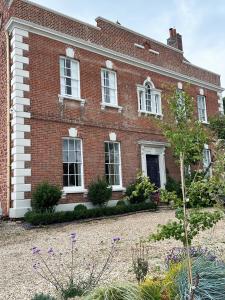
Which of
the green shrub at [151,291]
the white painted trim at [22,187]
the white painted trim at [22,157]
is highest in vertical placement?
the white painted trim at [22,157]

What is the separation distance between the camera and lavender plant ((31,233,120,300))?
183 inches

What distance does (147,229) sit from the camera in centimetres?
1112

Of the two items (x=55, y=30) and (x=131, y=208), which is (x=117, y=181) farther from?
(x=55, y=30)

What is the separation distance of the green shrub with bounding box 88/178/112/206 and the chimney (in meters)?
12.5

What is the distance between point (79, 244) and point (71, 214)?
4312 mm

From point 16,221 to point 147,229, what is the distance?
198 inches

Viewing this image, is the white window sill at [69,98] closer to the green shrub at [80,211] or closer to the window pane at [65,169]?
the window pane at [65,169]

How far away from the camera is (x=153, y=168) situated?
62.4ft

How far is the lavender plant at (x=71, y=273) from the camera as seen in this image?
15.2ft

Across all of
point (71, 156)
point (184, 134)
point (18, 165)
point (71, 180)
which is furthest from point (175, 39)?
point (184, 134)

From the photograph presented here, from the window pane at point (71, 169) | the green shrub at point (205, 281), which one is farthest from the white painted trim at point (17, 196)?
the green shrub at point (205, 281)

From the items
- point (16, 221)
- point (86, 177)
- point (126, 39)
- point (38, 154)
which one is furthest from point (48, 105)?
point (126, 39)

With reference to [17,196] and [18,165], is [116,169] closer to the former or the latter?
[18,165]

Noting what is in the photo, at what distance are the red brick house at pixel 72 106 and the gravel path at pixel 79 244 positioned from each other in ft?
7.67
